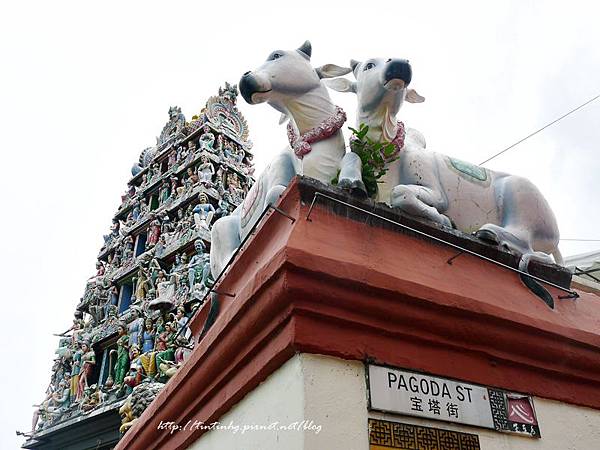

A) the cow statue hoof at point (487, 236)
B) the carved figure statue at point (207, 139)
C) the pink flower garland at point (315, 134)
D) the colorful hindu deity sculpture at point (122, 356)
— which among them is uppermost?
the carved figure statue at point (207, 139)

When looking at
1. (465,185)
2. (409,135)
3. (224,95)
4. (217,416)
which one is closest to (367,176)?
(465,185)

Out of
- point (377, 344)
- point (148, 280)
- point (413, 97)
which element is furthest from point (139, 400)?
point (377, 344)

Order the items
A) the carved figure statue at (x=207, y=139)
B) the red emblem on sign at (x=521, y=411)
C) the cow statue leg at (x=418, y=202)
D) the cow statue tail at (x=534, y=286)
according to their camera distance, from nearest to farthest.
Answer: the red emblem on sign at (x=521, y=411)
the cow statue leg at (x=418, y=202)
the cow statue tail at (x=534, y=286)
the carved figure statue at (x=207, y=139)

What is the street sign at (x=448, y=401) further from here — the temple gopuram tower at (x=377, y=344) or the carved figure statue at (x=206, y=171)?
the carved figure statue at (x=206, y=171)

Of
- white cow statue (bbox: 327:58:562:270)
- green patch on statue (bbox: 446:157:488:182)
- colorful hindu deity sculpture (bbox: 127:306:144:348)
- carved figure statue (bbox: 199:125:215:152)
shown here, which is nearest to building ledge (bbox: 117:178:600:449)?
white cow statue (bbox: 327:58:562:270)

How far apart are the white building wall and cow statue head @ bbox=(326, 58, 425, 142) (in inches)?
73.8

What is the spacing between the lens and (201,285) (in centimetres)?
1355

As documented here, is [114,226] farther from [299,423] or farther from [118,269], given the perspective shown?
[299,423]

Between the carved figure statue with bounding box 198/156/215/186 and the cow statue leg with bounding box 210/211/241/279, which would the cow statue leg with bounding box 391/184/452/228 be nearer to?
the cow statue leg with bounding box 210/211/241/279

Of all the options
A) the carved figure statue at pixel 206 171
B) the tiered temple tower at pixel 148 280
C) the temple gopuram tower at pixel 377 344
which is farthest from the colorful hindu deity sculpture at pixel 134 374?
the temple gopuram tower at pixel 377 344

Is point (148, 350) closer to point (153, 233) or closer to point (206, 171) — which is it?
point (153, 233)

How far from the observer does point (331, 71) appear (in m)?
4.31

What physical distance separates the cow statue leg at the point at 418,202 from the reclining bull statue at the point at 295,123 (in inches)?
18.4

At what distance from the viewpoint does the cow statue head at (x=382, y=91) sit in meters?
3.54
